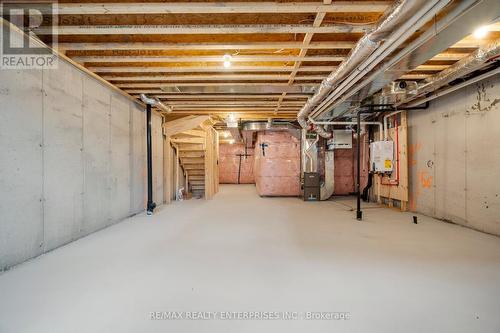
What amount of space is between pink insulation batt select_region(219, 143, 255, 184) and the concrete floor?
8.50 meters

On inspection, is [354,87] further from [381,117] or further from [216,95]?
[381,117]

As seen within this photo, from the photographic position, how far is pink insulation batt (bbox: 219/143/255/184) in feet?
38.7

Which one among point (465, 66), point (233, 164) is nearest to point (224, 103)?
point (465, 66)

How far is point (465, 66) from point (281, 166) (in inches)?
185

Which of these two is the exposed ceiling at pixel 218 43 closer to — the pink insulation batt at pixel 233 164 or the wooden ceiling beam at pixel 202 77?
the wooden ceiling beam at pixel 202 77

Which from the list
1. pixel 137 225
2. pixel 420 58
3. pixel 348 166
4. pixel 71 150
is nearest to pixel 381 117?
pixel 348 166

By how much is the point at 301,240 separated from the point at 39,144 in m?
3.21

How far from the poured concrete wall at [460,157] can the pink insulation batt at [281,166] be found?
303 cm

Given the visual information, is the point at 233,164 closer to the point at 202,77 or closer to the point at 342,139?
the point at 342,139

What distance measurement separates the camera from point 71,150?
2.90 m

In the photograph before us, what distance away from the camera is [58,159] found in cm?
270

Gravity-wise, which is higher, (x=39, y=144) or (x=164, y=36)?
(x=164, y=36)

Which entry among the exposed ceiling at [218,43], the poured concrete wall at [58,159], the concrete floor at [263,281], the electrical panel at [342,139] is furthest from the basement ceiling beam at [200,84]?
the electrical panel at [342,139]

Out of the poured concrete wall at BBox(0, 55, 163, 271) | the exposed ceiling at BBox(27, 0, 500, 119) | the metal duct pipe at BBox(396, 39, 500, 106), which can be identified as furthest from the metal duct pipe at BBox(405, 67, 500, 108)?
the poured concrete wall at BBox(0, 55, 163, 271)
